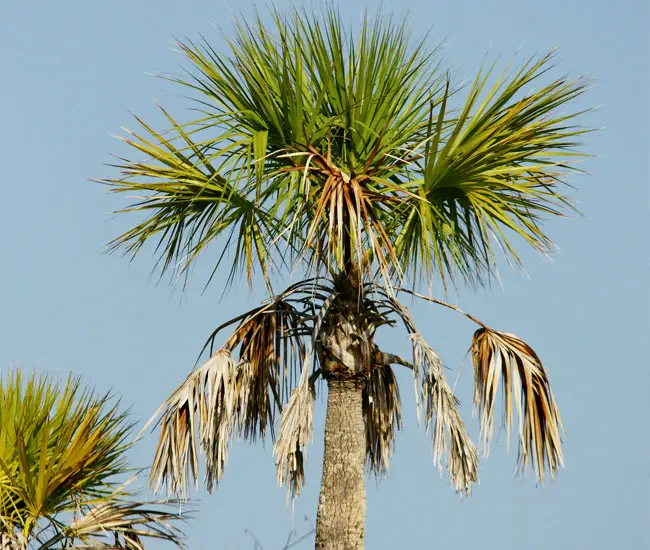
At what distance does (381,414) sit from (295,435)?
Result: 1520 mm

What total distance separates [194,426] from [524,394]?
2769mm

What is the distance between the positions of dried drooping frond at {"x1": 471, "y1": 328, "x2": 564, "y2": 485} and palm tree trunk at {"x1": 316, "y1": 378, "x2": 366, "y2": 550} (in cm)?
106

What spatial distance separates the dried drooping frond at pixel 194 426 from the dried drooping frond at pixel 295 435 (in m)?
0.63

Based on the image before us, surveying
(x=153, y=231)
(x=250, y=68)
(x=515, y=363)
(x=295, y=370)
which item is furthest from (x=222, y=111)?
(x=515, y=363)

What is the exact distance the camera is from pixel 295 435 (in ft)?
33.0

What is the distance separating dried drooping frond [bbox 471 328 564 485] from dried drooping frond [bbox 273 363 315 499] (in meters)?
1.43

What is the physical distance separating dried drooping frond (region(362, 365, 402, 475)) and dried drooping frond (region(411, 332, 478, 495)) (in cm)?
90

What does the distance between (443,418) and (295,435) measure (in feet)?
3.96

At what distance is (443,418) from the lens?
1025cm

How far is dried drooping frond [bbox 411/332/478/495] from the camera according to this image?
401 inches

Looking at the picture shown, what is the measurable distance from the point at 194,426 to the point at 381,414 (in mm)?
1833

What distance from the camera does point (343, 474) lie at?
397 inches

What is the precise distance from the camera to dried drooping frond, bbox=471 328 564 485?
10500 millimetres

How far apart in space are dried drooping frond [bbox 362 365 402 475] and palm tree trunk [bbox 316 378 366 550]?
0.86 m
